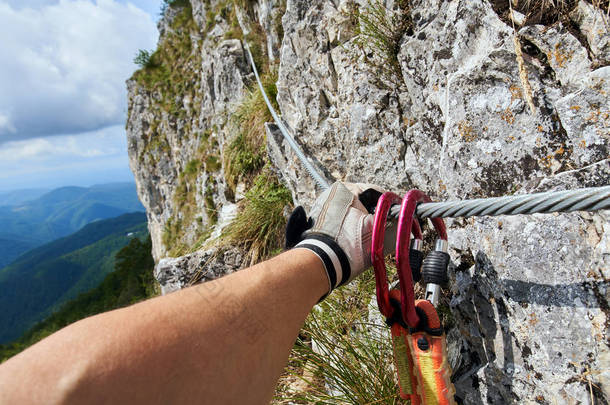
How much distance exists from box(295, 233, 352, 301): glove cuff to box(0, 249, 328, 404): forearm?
224 millimetres

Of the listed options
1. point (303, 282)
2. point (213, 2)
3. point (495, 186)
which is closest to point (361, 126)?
point (495, 186)

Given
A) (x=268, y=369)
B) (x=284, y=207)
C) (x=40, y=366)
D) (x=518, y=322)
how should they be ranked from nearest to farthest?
(x=40, y=366) < (x=268, y=369) < (x=518, y=322) < (x=284, y=207)

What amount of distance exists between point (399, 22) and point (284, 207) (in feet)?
9.77

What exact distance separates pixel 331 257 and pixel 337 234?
0.17 metres

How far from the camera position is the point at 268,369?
118 centimetres

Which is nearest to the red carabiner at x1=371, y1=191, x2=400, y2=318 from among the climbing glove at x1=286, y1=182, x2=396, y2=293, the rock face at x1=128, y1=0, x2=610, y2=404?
the climbing glove at x1=286, y1=182, x2=396, y2=293

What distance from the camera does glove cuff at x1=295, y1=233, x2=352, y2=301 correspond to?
1.58 m

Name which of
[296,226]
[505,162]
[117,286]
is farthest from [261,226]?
[117,286]

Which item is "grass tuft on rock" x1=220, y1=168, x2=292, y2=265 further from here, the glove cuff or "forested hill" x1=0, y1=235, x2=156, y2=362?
"forested hill" x1=0, y1=235, x2=156, y2=362

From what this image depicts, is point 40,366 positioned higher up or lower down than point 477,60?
lower down

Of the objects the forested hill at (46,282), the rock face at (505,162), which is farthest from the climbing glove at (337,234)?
the forested hill at (46,282)

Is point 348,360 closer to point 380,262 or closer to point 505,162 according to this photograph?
point 380,262

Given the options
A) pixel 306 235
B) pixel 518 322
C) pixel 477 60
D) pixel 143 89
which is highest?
pixel 143 89

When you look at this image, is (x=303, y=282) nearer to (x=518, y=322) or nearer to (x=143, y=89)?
(x=518, y=322)
